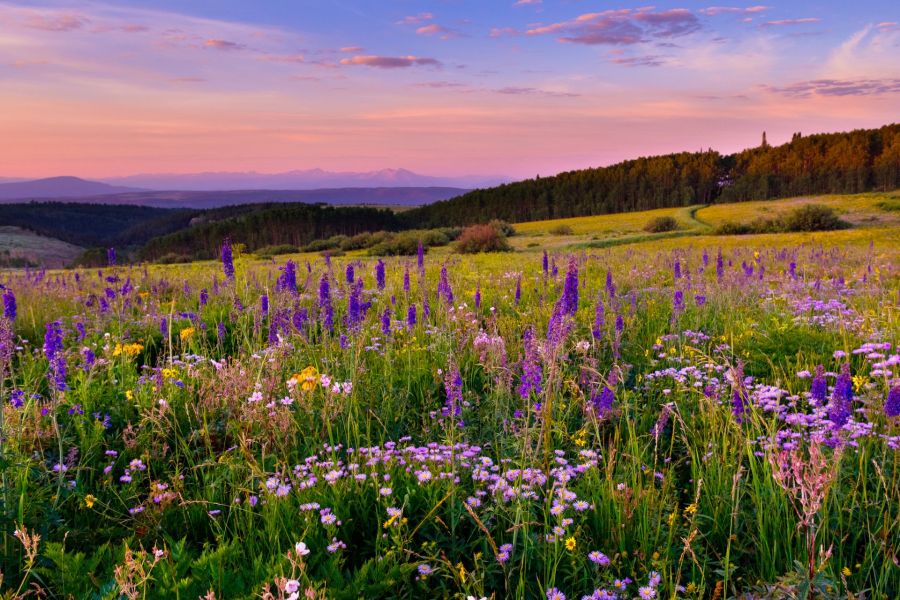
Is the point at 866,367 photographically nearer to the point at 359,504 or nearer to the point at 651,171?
the point at 359,504

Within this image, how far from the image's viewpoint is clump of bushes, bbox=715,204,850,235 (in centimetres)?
2775

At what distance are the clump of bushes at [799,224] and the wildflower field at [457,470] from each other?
24.3 m

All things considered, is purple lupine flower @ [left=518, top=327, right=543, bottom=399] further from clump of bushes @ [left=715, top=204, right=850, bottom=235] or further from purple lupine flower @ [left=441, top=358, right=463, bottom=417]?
clump of bushes @ [left=715, top=204, right=850, bottom=235]

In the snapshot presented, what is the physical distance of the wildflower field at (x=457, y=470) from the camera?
8.79 ft

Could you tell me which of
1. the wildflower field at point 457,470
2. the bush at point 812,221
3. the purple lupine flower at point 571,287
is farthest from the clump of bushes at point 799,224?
the purple lupine flower at point 571,287

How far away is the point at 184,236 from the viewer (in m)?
87.0

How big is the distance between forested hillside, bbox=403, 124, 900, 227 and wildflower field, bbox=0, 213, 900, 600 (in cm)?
7161

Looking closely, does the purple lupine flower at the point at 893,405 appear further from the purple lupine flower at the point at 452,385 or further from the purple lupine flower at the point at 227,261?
the purple lupine flower at the point at 227,261

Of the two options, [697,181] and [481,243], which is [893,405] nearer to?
[481,243]

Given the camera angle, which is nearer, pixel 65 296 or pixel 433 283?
pixel 65 296

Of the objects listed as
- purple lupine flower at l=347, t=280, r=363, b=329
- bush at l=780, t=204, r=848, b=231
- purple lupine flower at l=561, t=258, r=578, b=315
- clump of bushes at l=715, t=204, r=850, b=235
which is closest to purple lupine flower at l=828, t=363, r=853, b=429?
purple lupine flower at l=561, t=258, r=578, b=315

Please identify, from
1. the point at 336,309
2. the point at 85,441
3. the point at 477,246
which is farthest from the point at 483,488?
the point at 477,246

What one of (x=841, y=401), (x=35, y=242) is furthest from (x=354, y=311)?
(x=35, y=242)

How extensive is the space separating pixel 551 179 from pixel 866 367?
8515 cm
